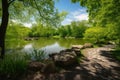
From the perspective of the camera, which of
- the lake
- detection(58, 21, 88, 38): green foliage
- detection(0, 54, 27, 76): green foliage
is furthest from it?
detection(58, 21, 88, 38): green foliage

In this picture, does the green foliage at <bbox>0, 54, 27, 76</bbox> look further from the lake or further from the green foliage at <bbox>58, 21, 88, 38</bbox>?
the green foliage at <bbox>58, 21, 88, 38</bbox>

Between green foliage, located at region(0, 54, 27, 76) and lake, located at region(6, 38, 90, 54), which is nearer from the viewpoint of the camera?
green foliage, located at region(0, 54, 27, 76)

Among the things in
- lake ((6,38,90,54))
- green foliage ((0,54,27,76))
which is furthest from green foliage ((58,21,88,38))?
green foliage ((0,54,27,76))

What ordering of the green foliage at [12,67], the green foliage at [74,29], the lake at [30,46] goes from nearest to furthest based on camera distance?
the green foliage at [12,67]
the lake at [30,46]
the green foliage at [74,29]

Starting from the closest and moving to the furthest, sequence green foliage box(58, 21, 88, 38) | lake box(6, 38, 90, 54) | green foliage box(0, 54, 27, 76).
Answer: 1. green foliage box(0, 54, 27, 76)
2. lake box(6, 38, 90, 54)
3. green foliage box(58, 21, 88, 38)

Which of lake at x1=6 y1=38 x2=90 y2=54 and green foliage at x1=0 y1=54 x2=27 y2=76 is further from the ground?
green foliage at x1=0 y1=54 x2=27 y2=76

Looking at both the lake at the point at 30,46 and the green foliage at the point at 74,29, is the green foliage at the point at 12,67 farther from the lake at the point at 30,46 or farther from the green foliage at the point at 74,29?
the green foliage at the point at 74,29

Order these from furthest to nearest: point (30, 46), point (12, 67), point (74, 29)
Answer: point (74, 29) < point (30, 46) < point (12, 67)

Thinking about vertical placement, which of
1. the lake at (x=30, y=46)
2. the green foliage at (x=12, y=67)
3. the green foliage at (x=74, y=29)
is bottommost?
the lake at (x=30, y=46)

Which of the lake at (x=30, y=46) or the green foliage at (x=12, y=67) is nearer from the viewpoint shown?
the green foliage at (x=12, y=67)

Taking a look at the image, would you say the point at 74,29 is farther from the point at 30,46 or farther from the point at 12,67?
the point at 12,67

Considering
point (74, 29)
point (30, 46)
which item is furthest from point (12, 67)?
point (74, 29)

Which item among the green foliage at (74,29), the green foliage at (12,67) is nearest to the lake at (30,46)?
the green foliage at (12,67)

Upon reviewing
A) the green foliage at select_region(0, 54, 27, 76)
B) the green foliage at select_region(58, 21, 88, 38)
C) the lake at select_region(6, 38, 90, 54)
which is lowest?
the lake at select_region(6, 38, 90, 54)
